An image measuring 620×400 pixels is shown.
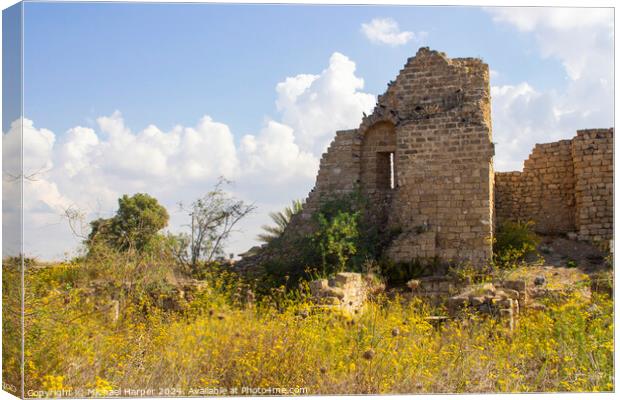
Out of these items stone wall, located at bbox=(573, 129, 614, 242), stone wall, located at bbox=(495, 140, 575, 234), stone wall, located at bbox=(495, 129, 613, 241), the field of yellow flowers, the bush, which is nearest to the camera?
the field of yellow flowers

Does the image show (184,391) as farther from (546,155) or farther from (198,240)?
(546,155)

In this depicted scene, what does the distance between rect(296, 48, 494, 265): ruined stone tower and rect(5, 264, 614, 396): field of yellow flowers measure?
4.98 metres

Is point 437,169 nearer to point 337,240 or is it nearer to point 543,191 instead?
point 337,240

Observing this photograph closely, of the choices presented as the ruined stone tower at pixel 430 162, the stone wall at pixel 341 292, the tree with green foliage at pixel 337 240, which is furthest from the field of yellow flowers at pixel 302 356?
the ruined stone tower at pixel 430 162

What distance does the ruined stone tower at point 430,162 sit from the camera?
13305mm

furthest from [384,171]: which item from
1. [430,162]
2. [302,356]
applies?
[302,356]

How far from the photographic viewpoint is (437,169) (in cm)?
1357

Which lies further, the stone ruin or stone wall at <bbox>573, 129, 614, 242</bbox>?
stone wall at <bbox>573, 129, 614, 242</bbox>

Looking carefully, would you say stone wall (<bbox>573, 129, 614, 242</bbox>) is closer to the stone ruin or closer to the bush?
the stone ruin

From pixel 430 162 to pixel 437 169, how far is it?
0.20m

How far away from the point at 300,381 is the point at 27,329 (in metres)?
2.67

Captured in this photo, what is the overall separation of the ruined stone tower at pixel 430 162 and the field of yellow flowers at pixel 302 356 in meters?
4.98

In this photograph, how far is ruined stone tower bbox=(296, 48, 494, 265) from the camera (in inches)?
524

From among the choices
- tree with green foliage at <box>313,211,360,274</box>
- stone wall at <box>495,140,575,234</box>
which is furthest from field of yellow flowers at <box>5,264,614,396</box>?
stone wall at <box>495,140,575,234</box>
